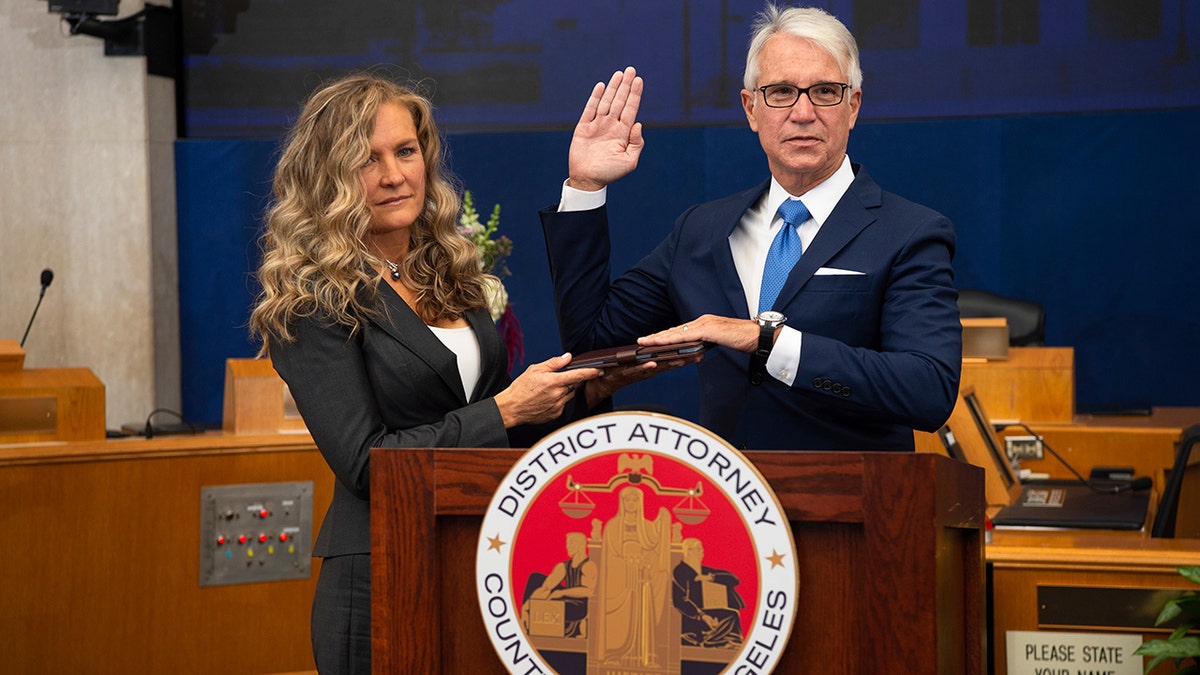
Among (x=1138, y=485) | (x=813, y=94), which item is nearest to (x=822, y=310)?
(x=813, y=94)

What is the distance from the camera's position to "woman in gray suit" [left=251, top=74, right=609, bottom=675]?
1.70 meters

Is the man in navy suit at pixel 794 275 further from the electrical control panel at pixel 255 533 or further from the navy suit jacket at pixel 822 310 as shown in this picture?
the electrical control panel at pixel 255 533

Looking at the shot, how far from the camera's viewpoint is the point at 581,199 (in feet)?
5.93

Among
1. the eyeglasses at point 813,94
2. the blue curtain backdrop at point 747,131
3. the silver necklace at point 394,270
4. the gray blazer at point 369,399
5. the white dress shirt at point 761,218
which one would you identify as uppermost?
the blue curtain backdrop at point 747,131

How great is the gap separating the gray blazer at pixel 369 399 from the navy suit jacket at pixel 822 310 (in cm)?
22

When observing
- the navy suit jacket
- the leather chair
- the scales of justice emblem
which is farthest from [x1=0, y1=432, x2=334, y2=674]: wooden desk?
the leather chair

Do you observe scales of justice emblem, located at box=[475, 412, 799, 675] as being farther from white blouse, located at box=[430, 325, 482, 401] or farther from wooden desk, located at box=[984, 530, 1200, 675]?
wooden desk, located at box=[984, 530, 1200, 675]

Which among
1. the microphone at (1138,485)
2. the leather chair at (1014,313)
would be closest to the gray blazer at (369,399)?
the microphone at (1138,485)

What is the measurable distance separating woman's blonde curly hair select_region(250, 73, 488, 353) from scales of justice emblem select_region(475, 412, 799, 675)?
584 millimetres

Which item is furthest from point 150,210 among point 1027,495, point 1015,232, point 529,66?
point 1027,495

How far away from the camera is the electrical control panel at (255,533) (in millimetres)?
3652

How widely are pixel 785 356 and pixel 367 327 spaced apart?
595 millimetres

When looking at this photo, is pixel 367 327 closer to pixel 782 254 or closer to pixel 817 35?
pixel 782 254

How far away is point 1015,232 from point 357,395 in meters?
4.68
